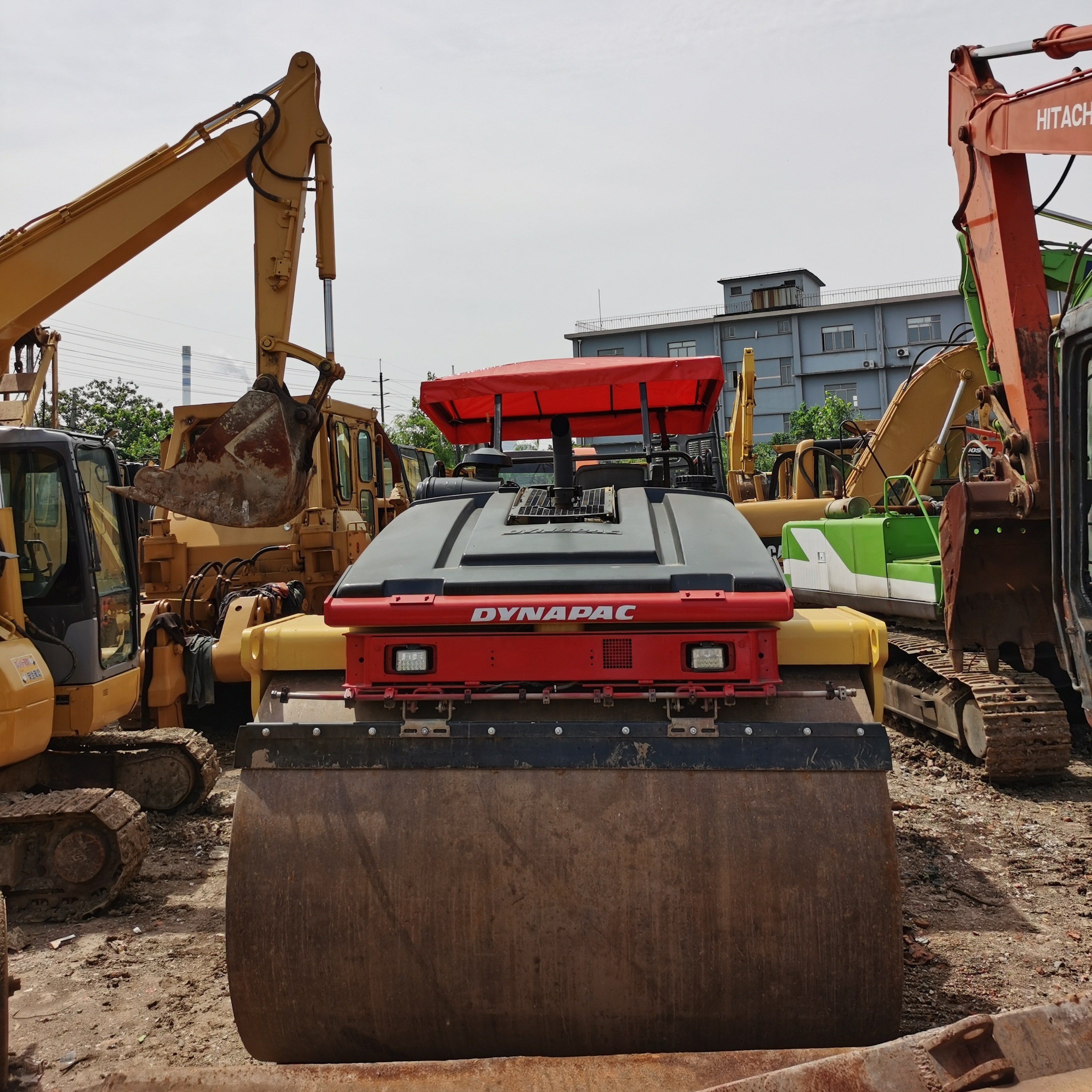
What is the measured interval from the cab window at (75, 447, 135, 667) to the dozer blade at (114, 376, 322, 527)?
359mm

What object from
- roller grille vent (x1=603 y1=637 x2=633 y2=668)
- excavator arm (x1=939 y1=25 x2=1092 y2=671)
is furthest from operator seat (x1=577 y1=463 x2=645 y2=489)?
excavator arm (x1=939 y1=25 x2=1092 y2=671)

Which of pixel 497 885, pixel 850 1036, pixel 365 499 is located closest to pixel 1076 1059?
pixel 850 1036

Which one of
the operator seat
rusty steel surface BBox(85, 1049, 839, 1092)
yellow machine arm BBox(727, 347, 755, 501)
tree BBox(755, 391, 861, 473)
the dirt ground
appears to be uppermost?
tree BBox(755, 391, 861, 473)

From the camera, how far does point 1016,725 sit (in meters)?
6.80

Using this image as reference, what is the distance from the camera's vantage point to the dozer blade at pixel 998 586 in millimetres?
6535

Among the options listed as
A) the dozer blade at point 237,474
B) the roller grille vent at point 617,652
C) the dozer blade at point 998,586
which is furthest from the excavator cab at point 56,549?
the dozer blade at point 998,586

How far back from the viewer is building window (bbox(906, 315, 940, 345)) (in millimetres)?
48719

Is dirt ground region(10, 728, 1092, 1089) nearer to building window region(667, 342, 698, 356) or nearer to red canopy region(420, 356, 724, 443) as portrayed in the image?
red canopy region(420, 356, 724, 443)

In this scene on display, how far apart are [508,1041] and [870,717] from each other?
1.50 meters

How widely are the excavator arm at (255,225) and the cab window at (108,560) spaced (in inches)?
12.3

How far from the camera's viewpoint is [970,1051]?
213cm

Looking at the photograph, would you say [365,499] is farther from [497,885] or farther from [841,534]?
[497,885]

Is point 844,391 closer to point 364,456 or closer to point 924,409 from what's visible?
point 924,409

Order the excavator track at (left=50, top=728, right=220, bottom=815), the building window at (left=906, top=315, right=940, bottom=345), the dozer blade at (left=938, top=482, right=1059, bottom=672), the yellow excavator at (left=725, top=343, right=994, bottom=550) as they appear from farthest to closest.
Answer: the building window at (left=906, top=315, right=940, bottom=345), the yellow excavator at (left=725, top=343, right=994, bottom=550), the excavator track at (left=50, top=728, right=220, bottom=815), the dozer blade at (left=938, top=482, right=1059, bottom=672)
